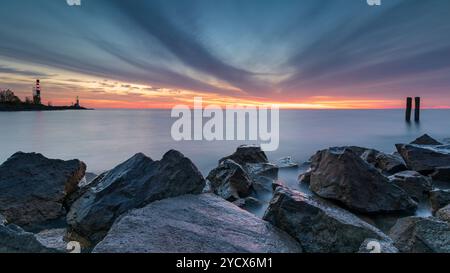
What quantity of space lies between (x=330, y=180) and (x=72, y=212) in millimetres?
5043

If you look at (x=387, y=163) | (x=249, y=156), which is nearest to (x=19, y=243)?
(x=249, y=156)

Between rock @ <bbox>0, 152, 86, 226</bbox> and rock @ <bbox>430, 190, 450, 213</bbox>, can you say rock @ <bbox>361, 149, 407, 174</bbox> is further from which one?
rock @ <bbox>0, 152, 86, 226</bbox>

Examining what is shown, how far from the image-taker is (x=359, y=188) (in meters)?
5.66

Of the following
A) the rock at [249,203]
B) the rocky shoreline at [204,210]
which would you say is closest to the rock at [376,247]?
the rocky shoreline at [204,210]

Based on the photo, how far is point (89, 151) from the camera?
56.1 feet

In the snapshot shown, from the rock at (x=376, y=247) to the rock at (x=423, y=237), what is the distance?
0.33 meters

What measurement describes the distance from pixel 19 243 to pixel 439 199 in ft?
23.2

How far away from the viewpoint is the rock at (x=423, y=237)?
3287 mm

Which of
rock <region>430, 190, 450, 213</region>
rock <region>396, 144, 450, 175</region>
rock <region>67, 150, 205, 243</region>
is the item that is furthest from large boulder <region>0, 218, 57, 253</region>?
rock <region>396, 144, 450, 175</region>

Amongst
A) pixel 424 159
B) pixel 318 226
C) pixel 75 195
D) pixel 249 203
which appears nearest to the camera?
pixel 318 226

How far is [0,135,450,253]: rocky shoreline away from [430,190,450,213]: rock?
17mm

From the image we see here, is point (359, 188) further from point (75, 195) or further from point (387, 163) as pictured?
point (75, 195)

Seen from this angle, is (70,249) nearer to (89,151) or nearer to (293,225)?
(293,225)
